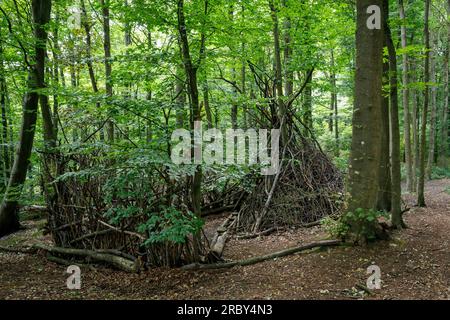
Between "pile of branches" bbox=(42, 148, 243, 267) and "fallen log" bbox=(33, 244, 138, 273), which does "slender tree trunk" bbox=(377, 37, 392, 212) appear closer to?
"pile of branches" bbox=(42, 148, 243, 267)

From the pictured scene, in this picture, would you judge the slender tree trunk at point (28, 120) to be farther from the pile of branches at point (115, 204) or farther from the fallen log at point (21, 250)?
the pile of branches at point (115, 204)

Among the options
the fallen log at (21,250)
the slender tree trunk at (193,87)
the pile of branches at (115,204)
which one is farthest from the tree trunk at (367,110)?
the fallen log at (21,250)

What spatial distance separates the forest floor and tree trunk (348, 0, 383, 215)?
69 cm

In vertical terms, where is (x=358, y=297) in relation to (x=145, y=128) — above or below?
below

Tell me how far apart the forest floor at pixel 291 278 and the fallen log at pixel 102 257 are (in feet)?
0.33

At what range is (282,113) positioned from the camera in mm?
7508

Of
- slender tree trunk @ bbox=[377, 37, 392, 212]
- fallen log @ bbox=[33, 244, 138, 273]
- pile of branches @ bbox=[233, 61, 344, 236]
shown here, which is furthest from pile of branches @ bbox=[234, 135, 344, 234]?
fallen log @ bbox=[33, 244, 138, 273]

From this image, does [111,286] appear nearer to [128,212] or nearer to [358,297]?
[128,212]

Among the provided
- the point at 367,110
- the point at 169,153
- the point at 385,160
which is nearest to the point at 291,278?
the point at 169,153

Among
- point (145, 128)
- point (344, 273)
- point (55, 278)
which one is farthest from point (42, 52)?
point (344, 273)

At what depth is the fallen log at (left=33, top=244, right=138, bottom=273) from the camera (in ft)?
14.5

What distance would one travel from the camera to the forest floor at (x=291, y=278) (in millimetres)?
3390

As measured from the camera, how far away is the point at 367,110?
159 inches

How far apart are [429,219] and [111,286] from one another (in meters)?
5.41
